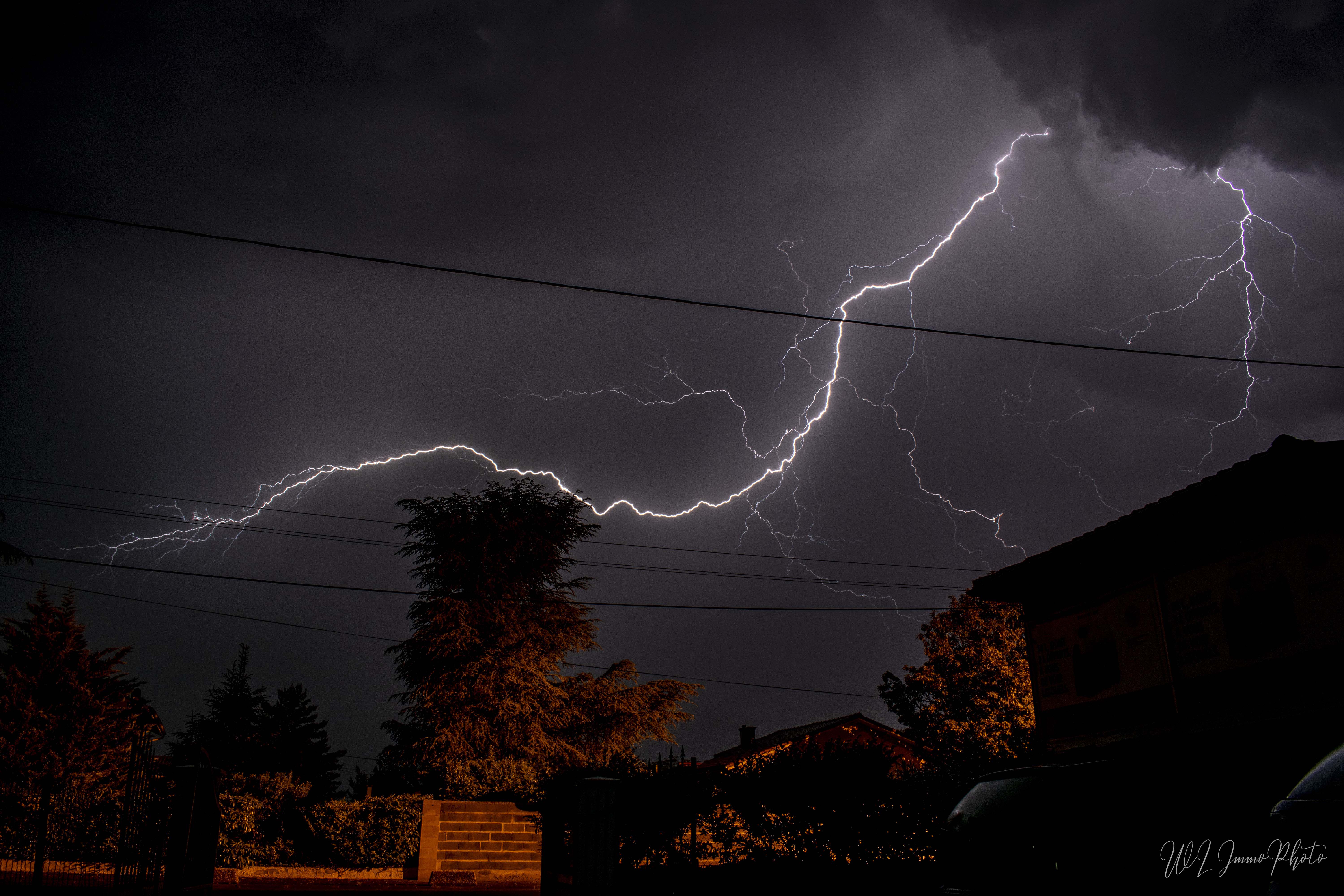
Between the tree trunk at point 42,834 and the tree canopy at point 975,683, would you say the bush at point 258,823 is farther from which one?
the tree canopy at point 975,683

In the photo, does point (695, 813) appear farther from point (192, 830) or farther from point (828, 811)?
point (192, 830)

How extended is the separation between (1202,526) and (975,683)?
57.8 ft

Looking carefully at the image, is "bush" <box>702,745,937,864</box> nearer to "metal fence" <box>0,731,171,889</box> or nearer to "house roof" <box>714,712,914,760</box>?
"metal fence" <box>0,731,171,889</box>

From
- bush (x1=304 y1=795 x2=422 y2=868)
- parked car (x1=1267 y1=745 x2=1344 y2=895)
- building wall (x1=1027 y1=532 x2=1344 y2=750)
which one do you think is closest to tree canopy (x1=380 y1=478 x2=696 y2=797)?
bush (x1=304 y1=795 x2=422 y2=868)

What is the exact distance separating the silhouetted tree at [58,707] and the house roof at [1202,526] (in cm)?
2103

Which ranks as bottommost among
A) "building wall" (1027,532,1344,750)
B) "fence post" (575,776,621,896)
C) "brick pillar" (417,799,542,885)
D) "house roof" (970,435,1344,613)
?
"brick pillar" (417,799,542,885)

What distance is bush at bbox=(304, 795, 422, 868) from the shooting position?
53.8 ft

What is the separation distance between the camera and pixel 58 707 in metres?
22.3

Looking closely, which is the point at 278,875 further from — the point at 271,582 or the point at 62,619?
the point at 62,619

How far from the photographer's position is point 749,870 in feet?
27.9

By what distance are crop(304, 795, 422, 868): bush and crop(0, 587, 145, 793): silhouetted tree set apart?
7.03 m

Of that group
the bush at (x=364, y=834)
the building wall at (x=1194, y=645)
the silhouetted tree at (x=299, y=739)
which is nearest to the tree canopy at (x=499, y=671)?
the bush at (x=364, y=834)

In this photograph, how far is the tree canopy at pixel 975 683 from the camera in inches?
909

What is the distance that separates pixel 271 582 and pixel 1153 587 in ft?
55.4
